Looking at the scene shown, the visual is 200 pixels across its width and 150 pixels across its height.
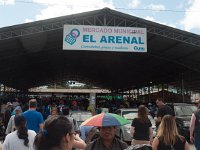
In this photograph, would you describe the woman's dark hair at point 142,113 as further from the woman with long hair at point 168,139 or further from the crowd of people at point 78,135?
the woman with long hair at point 168,139

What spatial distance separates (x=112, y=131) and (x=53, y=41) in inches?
862

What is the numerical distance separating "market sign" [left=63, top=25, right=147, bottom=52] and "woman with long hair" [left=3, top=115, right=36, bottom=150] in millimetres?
14407

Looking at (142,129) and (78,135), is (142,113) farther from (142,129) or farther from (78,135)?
(78,135)

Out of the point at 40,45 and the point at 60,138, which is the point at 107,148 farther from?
the point at 40,45

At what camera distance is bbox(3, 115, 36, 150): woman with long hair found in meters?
4.96

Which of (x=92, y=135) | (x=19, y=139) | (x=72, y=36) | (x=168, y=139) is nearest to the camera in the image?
(x=19, y=139)

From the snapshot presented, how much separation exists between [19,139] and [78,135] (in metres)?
1.01

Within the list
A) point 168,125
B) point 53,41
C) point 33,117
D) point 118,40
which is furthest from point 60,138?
point 53,41

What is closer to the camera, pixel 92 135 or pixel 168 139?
pixel 168 139

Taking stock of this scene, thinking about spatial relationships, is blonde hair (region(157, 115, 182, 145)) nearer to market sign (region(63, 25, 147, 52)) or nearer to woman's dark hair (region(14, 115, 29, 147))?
woman's dark hair (region(14, 115, 29, 147))

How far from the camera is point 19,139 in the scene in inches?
198

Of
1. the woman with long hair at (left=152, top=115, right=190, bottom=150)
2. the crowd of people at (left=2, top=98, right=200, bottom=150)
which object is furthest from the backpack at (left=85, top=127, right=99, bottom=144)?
the woman with long hair at (left=152, top=115, right=190, bottom=150)

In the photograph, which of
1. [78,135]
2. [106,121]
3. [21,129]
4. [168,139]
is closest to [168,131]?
[168,139]

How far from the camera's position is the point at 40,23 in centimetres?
2025
